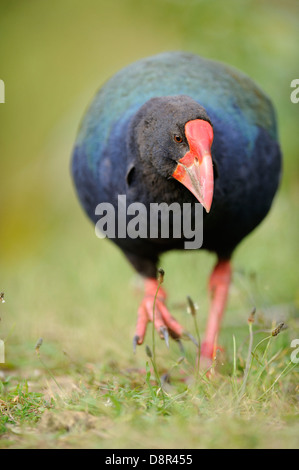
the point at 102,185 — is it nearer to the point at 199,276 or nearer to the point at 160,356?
the point at 160,356

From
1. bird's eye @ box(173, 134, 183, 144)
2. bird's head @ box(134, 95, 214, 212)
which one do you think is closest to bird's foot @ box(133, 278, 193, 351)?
bird's head @ box(134, 95, 214, 212)

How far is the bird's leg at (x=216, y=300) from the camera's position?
4.01 metres

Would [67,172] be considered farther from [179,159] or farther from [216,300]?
[179,159]

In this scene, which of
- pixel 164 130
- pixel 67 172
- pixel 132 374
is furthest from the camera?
pixel 67 172

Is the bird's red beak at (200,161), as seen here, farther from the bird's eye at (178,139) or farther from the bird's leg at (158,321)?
the bird's leg at (158,321)

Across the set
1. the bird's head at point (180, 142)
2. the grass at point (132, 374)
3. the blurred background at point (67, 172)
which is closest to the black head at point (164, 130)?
the bird's head at point (180, 142)

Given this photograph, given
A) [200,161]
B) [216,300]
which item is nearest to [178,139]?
[200,161]

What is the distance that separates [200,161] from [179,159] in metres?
0.13

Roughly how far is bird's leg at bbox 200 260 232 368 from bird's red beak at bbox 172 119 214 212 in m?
1.20

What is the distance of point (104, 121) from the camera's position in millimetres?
3902

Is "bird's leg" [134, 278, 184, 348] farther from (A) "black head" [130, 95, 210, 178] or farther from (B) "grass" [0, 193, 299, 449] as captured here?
(A) "black head" [130, 95, 210, 178]

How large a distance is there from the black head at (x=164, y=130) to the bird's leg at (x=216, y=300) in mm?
1183

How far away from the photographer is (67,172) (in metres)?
9.65
